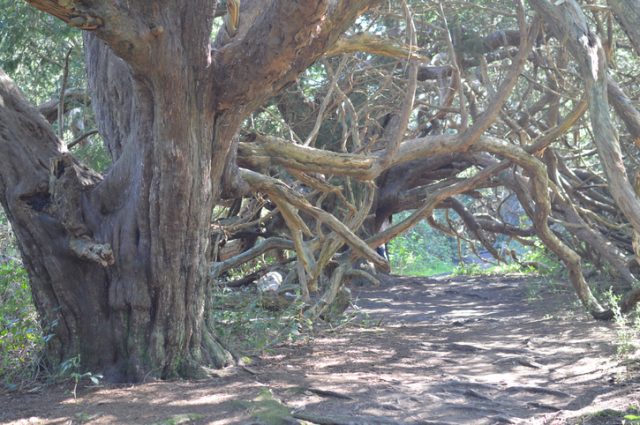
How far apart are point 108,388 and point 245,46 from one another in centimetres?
241

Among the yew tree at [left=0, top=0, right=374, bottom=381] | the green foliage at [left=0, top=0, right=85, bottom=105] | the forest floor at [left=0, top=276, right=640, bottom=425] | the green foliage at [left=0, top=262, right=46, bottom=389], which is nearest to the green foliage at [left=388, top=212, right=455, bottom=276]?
the green foliage at [left=0, top=0, right=85, bottom=105]

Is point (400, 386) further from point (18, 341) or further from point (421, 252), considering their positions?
point (421, 252)

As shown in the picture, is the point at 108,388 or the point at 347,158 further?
the point at 347,158

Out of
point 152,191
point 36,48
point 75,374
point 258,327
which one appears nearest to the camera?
point 75,374

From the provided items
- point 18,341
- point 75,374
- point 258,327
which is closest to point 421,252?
point 258,327

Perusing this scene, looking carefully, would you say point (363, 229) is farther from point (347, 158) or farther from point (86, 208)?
point (86, 208)

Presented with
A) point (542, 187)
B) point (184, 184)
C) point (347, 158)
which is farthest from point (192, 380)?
point (542, 187)

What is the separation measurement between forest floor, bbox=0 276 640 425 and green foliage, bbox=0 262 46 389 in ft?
1.16

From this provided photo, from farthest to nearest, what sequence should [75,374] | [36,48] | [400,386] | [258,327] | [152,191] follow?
[36,48]
[258,327]
[400,386]
[152,191]
[75,374]

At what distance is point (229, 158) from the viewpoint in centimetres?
532

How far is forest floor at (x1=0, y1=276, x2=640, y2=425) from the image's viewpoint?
4.26 m

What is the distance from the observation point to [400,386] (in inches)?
209

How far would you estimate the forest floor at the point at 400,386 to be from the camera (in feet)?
14.0

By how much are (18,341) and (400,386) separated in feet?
9.31
